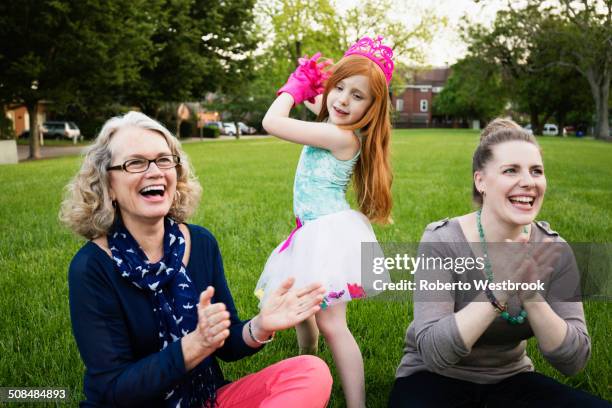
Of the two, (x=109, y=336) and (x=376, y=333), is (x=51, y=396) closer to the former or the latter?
(x=109, y=336)

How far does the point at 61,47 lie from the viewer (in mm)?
22609

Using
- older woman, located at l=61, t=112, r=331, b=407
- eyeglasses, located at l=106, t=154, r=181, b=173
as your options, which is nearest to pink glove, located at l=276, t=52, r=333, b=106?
older woman, located at l=61, t=112, r=331, b=407

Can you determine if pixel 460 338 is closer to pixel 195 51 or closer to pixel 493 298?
pixel 493 298

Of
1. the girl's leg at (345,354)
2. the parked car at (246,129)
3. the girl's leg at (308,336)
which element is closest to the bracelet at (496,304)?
the girl's leg at (345,354)

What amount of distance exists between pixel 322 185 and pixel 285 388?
4.52 feet

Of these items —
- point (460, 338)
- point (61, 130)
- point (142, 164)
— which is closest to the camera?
point (460, 338)

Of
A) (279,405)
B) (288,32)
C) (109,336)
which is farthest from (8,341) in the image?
(288,32)

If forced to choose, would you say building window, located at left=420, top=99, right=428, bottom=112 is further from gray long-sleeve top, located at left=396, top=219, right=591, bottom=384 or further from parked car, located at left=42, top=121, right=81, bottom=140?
gray long-sleeve top, located at left=396, top=219, right=591, bottom=384

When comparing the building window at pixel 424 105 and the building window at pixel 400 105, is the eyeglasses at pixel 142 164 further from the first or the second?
the building window at pixel 424 105

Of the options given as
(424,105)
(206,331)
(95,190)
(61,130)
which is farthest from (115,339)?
(424,105)

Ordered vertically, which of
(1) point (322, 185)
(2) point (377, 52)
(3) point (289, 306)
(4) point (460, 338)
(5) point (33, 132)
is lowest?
(4) point (460, 338)

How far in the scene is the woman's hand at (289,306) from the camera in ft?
7.40

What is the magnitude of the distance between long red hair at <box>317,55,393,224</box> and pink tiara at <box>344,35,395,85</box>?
6cm

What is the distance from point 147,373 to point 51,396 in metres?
1.55
